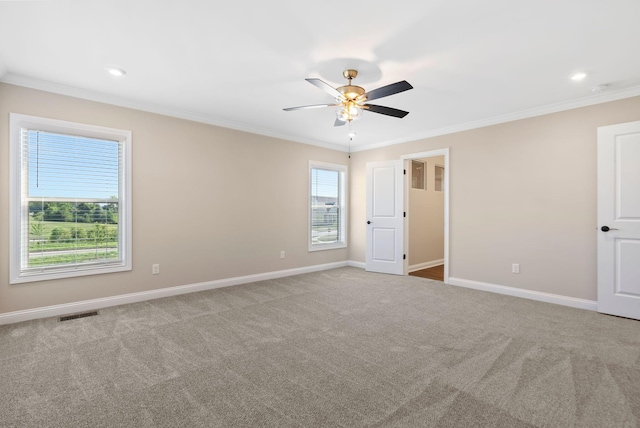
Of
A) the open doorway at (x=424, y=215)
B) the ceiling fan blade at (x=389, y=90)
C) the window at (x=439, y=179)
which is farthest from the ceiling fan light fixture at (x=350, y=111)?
the window at (x=439, y=179)

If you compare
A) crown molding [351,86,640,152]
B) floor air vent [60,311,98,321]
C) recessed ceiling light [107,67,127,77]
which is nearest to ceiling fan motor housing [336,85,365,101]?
recessed ceiling light [107,67,127,77]

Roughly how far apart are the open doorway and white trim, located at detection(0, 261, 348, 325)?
2.36 meters

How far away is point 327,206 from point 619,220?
432cm

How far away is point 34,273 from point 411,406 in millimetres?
3985

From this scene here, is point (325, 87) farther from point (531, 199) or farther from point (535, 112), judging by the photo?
point (531, 199)

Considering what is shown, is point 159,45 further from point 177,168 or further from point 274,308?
point 274,308

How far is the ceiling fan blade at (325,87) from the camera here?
8.45ft

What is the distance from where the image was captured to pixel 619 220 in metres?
3.45

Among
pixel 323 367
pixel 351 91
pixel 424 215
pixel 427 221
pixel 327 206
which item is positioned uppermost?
pixel 351 91

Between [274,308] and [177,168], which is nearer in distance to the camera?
[274,308]

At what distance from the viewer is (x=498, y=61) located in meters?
2.84

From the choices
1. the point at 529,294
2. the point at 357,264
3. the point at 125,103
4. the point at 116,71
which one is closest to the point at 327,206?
the point at 357,264

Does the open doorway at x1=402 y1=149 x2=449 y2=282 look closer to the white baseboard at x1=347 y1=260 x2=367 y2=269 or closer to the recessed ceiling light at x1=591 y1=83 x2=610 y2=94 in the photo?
the white baseboard at x1=347 y1=260 x2=367 y2=269

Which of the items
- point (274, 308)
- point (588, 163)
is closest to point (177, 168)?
point (274, 308)
